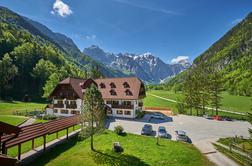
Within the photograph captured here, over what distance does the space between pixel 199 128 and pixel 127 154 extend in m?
26.2

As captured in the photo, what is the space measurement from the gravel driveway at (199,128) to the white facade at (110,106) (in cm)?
341

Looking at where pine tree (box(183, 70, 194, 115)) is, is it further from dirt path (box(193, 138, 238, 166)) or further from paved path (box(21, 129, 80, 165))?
paved path (box(21, 129, 80, 165))

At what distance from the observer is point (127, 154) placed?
30.4 meters

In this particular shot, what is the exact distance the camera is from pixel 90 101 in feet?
106

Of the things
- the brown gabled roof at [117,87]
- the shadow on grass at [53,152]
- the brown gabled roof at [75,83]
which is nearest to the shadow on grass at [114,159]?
the shadow on grass at [53,152]

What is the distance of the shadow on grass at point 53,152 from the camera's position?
27753 millimetres

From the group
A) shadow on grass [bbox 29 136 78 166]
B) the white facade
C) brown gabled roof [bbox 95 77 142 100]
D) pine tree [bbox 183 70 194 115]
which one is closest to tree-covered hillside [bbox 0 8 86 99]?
the white facade

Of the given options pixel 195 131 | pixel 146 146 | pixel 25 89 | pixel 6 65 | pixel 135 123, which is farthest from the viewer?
pixel 25 89

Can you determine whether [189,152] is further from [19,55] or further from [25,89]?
[19,55]

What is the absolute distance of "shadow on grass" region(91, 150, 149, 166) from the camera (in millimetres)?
26906

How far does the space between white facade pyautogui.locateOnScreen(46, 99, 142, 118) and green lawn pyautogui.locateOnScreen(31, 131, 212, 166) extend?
72.4ft

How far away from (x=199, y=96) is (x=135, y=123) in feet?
95.8

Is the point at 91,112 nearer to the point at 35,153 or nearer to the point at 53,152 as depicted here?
the point at 53,152

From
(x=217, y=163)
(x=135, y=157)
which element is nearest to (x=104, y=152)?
(x=135, y=157)
